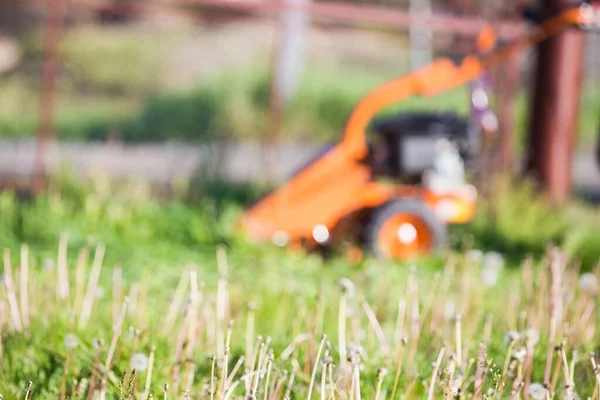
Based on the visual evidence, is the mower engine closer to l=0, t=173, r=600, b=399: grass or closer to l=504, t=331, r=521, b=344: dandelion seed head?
l=0, t=173, r=600, b=399: grass

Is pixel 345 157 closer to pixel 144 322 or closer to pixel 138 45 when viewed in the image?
pixel 144 322

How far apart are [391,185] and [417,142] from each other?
0.27m

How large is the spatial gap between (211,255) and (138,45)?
11348mm

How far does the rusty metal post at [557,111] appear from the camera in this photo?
5.30 m

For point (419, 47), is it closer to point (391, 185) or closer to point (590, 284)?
point (391, 185)

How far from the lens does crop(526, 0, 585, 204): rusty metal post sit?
5.30 metres

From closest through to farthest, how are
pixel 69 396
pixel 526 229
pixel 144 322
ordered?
pixel 69 396, pixel 144 322, pixel 526 229

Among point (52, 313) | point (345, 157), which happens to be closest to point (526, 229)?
point (345, 157)

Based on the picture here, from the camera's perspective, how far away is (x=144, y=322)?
2531 millimetres

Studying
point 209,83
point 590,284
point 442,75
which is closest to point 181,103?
point 209,83

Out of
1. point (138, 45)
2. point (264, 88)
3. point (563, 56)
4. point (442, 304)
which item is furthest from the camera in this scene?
point (138, 45)

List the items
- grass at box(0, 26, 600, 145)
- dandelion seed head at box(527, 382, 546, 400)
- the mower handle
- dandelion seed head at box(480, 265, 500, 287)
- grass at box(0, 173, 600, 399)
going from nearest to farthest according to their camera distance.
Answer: dandelion seed head at box(527, 382, 546, 400), grass at box(0, 173, 600, 399), dandelion seed head at box(480, 265, 500, 287), the mower handle, grass at box(0, 26, 600, 145)

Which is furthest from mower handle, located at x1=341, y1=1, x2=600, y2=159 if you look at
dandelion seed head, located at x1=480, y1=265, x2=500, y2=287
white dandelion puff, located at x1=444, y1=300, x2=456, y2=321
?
white dandelion puff, located at x1=444, y1=300, x2=456, y2=321

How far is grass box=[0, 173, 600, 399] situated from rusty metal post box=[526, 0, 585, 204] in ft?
1.02
